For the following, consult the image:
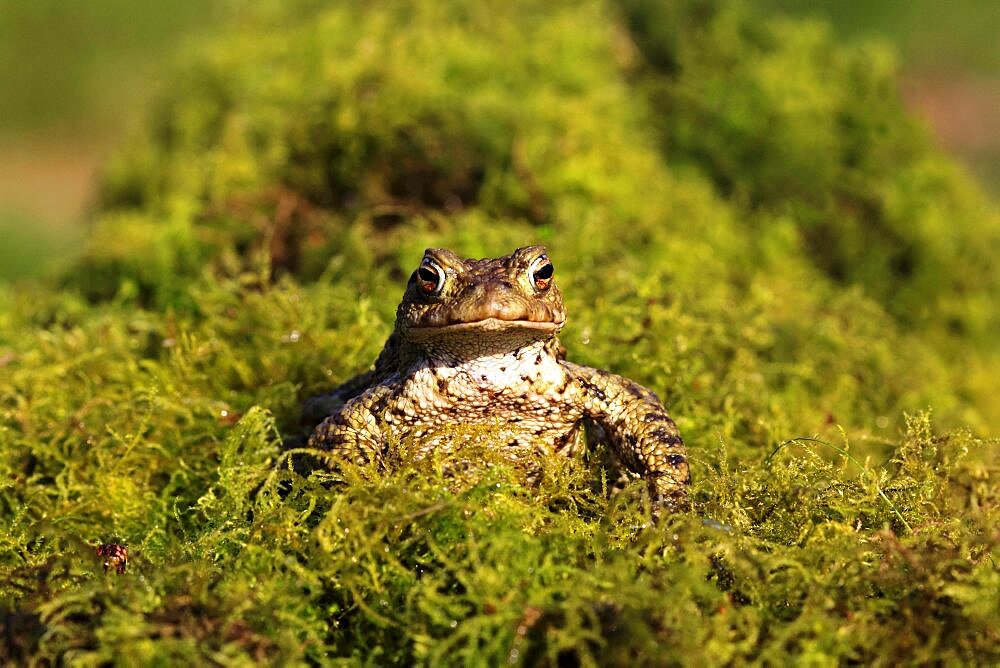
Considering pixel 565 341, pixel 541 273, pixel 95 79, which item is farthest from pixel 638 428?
pixel 95 79

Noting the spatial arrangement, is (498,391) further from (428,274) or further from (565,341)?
(565,341)

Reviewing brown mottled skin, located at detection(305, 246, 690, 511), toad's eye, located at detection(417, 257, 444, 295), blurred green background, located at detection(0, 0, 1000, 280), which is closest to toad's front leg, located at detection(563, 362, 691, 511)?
brown mottled skin, located at detection(305, 246, 690, 511)

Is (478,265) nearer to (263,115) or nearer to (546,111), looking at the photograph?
(546,111)

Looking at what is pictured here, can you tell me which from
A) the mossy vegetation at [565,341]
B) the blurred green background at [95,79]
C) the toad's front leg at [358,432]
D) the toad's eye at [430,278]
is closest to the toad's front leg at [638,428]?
the mossy vegetation at [565,341]

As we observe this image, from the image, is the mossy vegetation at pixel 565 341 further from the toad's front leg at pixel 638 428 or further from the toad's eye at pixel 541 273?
the toad's eye at pixel 541 273

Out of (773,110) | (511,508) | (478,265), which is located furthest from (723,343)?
(773,110)

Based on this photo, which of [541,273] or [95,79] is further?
[95,79]

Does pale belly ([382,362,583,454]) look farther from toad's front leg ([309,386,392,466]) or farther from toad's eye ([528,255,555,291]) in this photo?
toad's eye ([528,255,555,291])
